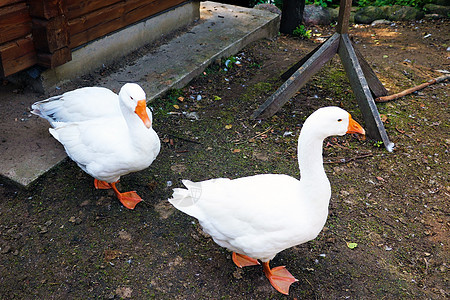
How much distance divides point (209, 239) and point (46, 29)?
8.78ft

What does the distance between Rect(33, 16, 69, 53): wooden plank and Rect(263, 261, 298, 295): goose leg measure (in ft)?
10.1

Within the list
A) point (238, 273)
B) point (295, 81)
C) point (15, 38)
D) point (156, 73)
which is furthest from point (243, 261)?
point (15, 38)

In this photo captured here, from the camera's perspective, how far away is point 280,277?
2.67m

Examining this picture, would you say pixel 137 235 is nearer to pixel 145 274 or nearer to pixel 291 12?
pixel 145 274

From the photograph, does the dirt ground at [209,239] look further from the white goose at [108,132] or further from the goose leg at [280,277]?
the white goose at [108,132]

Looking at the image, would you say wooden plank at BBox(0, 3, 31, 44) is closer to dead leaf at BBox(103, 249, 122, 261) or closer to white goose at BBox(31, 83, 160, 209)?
white goose at BBox(31, 83, 160, 209)

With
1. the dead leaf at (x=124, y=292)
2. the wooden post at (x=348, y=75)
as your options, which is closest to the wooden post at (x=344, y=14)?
the wooden post at (x=348, y=75)

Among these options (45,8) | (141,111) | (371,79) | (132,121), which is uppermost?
(45,8)

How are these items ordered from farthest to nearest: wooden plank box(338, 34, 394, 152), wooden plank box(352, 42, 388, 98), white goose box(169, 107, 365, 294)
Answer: wooden plank box(352, 42, 388, 98), wooden plank box(338, 34, 394, 152), white goose box(169, 107, 365, 294)

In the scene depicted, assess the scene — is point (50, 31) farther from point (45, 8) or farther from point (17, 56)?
point (17, 56)

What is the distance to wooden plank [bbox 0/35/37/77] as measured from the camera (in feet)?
12.3

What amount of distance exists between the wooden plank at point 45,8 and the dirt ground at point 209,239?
4.42 ft

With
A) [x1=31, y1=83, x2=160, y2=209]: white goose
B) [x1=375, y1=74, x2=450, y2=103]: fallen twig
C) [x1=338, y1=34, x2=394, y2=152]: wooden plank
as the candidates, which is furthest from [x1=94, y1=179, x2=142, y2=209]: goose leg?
[x1=375, y1=74, x2=450, y2=103]: fallen twig

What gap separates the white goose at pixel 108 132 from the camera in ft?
9.39
